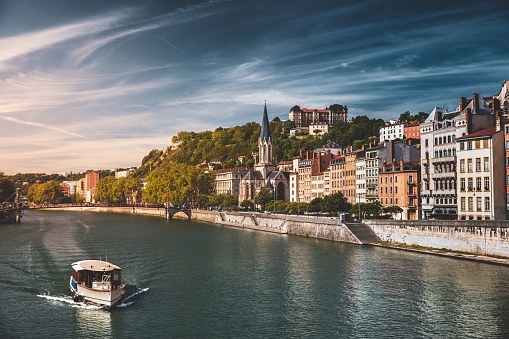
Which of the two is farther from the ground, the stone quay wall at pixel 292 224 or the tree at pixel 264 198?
the tree at pixel 264 198

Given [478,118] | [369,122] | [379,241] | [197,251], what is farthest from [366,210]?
[369,122]

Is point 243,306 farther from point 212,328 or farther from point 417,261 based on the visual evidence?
point 417,261

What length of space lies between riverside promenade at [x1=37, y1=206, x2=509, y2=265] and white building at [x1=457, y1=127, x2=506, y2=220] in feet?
18.3

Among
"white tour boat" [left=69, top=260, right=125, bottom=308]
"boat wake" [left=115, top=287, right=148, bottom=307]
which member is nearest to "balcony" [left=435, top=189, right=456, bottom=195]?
"boat wake" [left=115, top=287, right=148, bottom=307]

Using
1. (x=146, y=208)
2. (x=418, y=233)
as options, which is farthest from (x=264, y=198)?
(x=418, y=233)

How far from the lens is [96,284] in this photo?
108ft

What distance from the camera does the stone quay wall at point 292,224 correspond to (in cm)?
6219

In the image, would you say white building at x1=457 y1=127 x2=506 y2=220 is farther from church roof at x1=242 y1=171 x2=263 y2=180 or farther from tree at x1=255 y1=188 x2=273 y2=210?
church roof at x1=242 y1=171 x2=263 y2=180

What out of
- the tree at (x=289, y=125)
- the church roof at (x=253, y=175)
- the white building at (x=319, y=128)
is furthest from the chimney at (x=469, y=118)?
the tree at (x=289, y=125)

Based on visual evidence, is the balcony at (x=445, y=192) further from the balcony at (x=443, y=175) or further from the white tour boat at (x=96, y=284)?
the white tour boat at (x=96, y=284)

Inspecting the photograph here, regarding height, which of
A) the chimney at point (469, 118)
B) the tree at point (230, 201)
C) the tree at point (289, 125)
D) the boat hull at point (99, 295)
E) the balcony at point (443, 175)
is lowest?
the boat hull at point (99, 295)

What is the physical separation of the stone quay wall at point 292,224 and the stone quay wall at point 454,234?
5170mm

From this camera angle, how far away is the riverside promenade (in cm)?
4394

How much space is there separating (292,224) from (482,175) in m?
30.5
